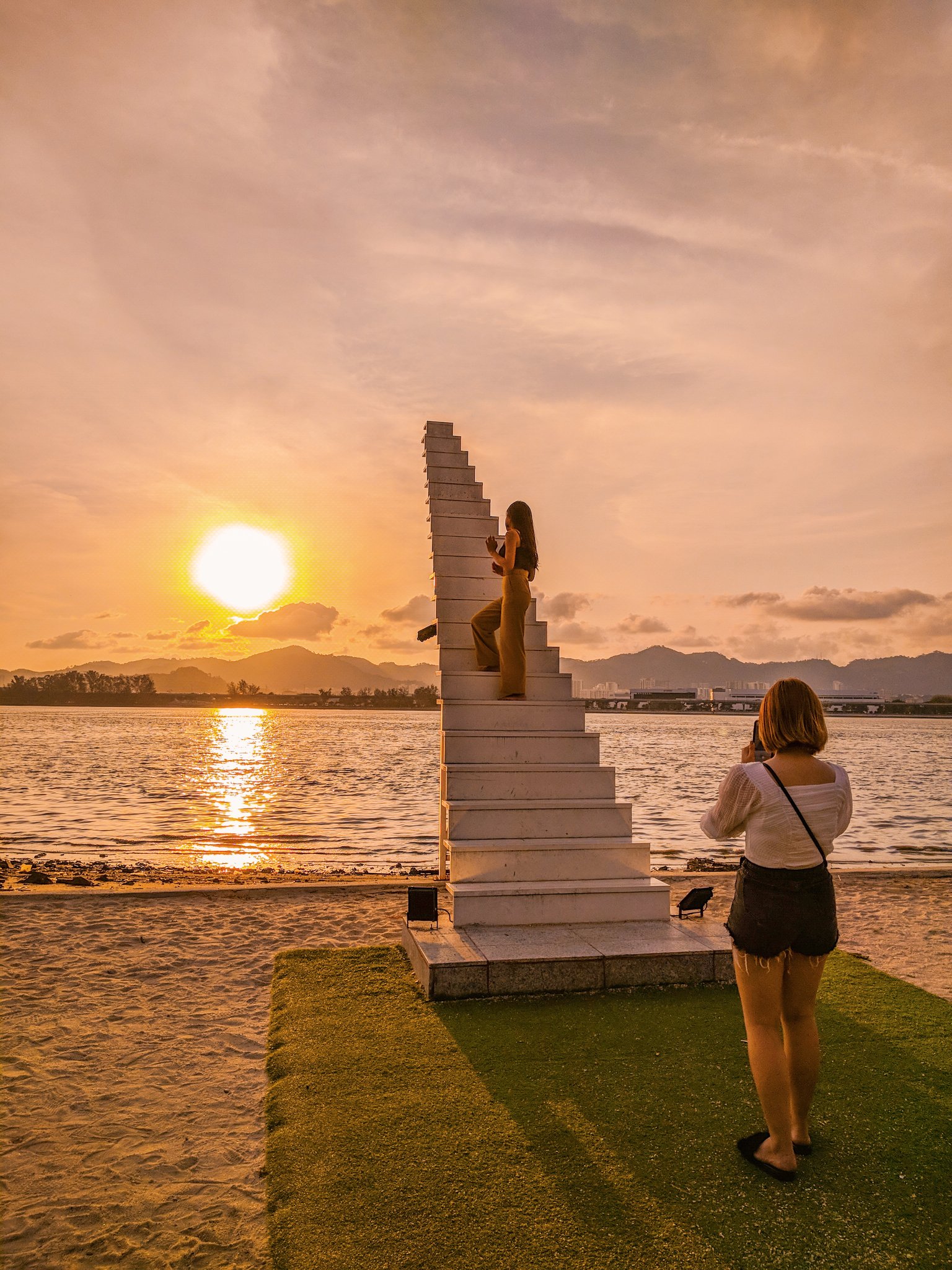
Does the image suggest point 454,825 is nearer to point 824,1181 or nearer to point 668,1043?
point 668,1043

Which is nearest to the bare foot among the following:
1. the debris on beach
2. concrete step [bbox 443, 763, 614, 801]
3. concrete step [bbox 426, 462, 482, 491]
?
concrete step [bbox 443, 763, 614, 801]

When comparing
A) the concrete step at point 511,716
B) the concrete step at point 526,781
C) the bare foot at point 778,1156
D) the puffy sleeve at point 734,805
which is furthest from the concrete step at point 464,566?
the bare foot at point 778,1156

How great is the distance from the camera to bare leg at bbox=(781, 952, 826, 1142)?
337 cm

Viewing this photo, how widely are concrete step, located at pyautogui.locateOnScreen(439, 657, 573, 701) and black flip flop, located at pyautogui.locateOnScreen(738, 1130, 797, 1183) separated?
4.74 m

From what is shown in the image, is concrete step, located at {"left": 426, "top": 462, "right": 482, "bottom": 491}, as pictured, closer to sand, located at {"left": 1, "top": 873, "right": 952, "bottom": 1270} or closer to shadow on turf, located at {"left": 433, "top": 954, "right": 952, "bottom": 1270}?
sand, located at {"left": 1, "top": 873, "right": 952, "bottom": 1270}

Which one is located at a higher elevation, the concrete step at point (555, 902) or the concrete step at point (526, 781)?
the concrete step at point (526, 781)

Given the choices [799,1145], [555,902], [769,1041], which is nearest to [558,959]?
[555,902]

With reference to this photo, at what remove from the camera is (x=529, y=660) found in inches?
335

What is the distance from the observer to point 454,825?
264 inches

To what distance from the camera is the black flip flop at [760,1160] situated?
3459 millimetres

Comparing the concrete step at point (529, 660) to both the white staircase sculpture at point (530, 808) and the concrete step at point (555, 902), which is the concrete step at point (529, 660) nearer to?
the white staircase sculpture at point (530, 808)

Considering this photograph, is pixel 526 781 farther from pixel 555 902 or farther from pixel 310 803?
pixel 310 803

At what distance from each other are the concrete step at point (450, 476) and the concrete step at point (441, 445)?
27 cm

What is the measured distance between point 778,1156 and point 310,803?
2267cm
